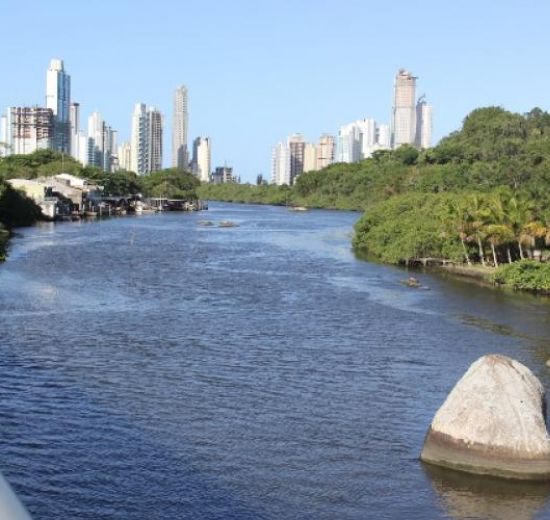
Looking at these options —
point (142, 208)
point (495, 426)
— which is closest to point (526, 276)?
point (495, 426)

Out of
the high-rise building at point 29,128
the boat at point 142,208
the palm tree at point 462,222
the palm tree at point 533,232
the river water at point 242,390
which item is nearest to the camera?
the river water at point 242,390

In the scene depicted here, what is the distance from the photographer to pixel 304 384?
18797 millimetres

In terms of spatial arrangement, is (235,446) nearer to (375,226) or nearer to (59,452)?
(59,452)

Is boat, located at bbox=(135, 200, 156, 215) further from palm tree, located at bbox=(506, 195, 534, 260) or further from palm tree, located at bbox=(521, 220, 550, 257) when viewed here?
palm tree, located at bbox=(521, 220, 550, 257)

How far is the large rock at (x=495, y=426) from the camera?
43.4 ft

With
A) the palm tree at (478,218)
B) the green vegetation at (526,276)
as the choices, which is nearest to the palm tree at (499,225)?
the palm tree at (478,218)

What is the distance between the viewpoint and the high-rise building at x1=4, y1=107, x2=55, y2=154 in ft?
527

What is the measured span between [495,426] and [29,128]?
15907 centimetres

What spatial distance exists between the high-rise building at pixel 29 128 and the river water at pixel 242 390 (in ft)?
426

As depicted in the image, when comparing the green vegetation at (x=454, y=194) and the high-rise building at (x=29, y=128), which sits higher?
the high-rise building at (x=29, y=128)

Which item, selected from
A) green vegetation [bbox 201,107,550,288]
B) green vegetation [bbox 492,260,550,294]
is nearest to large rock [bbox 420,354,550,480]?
green vegetation [bbox 492,260,550,294]

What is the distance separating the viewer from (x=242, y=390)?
59.3 ft

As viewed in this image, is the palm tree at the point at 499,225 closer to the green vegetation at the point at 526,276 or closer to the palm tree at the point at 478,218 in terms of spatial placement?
the palm tree at the point at 478,218

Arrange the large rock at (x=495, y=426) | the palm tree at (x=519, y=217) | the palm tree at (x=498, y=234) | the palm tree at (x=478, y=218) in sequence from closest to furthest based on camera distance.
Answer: the large rock at (x=495, y=426) → the palm tree at (x=498, y=234) → the palm tree at (x=519, y=217) → the palm tree at (x=478, y=218)
